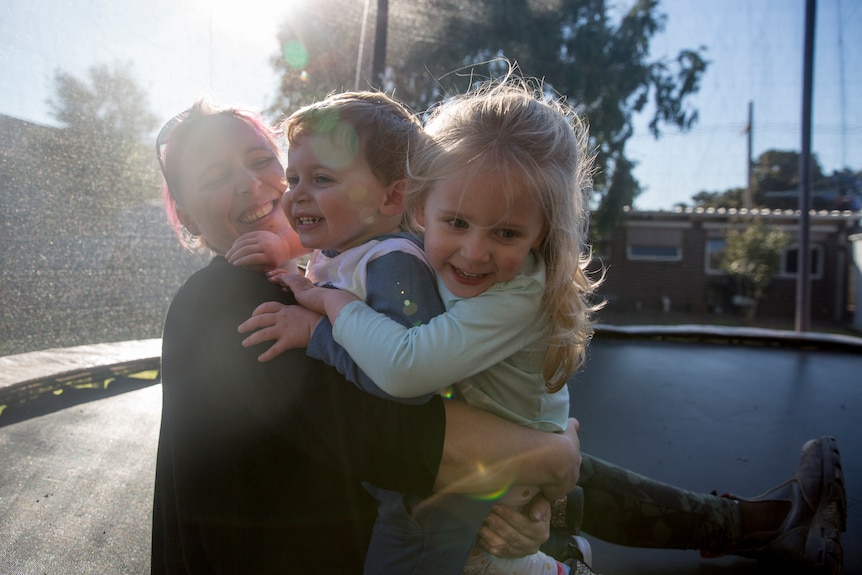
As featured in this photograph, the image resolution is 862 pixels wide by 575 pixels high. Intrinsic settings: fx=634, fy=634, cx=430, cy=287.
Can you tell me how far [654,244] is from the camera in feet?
34.5

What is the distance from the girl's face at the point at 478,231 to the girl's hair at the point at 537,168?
0.04ft

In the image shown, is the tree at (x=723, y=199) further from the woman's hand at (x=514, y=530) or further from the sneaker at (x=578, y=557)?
the woman's hand at (x=514, y=530)

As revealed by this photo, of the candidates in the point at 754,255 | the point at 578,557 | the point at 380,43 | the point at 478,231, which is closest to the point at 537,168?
the point at 478,231

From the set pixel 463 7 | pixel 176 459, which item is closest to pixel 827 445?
pixel 176 459

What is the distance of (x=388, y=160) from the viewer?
0.79 metres

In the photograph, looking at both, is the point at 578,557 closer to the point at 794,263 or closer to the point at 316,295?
the point at 316,295

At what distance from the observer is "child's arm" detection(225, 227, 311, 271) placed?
749 mm

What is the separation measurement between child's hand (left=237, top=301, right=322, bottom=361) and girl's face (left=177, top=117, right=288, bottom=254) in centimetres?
22

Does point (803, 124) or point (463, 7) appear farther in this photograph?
point (463, 7)

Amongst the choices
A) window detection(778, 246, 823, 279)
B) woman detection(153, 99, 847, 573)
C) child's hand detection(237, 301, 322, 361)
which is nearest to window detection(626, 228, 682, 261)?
window detection(778, 246, 823, 279)

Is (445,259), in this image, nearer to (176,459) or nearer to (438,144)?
(438,144)

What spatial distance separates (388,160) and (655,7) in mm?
8961

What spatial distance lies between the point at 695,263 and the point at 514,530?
10665 mm

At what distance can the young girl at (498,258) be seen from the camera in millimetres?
677
